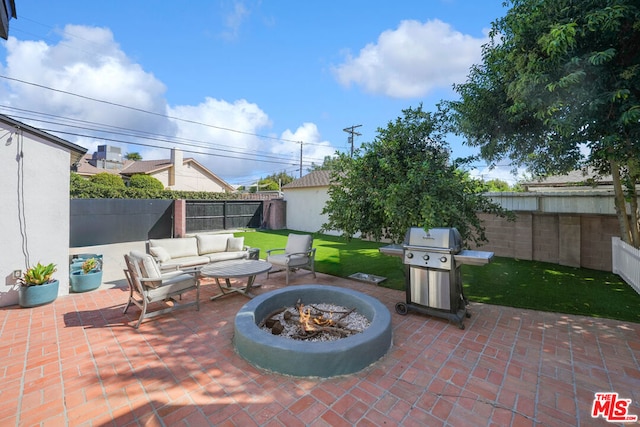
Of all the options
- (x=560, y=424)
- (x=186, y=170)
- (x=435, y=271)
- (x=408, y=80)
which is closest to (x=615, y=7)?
(x=435, y=271)

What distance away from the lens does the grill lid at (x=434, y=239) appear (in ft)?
13.4

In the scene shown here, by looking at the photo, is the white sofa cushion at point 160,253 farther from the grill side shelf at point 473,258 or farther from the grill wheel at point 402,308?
the grill side shelf at point 473,258

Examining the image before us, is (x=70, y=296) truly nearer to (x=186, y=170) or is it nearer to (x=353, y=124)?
(x=353, y=124)

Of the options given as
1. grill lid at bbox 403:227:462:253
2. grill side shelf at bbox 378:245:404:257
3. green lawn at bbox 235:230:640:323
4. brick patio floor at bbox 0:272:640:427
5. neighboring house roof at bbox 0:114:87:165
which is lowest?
brick patio floor at bbox 0:272:640:427

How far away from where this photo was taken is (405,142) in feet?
17.7

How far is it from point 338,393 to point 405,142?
4520 mm

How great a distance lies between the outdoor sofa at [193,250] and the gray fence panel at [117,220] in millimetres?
7532

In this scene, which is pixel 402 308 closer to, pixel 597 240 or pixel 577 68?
pixel 577 68

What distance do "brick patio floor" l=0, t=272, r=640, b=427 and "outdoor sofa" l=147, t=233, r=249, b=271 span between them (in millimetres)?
2141

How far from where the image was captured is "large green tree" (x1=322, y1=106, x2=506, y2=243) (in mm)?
4727

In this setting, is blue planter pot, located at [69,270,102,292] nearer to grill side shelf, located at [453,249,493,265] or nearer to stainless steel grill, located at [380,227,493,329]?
stainless steel grill, located at [380,227,493,329]

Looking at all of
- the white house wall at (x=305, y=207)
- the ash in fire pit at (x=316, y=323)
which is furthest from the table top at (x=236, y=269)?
the white house wall at (x=305, y=207)

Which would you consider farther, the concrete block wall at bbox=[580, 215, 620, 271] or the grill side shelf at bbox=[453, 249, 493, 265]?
the concrete block wall at bbox=[580, 215, 620, 271]

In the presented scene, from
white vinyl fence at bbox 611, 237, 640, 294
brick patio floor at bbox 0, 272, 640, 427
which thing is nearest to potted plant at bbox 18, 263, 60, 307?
brick patio floor at bbox 0, 272, 640, 427
